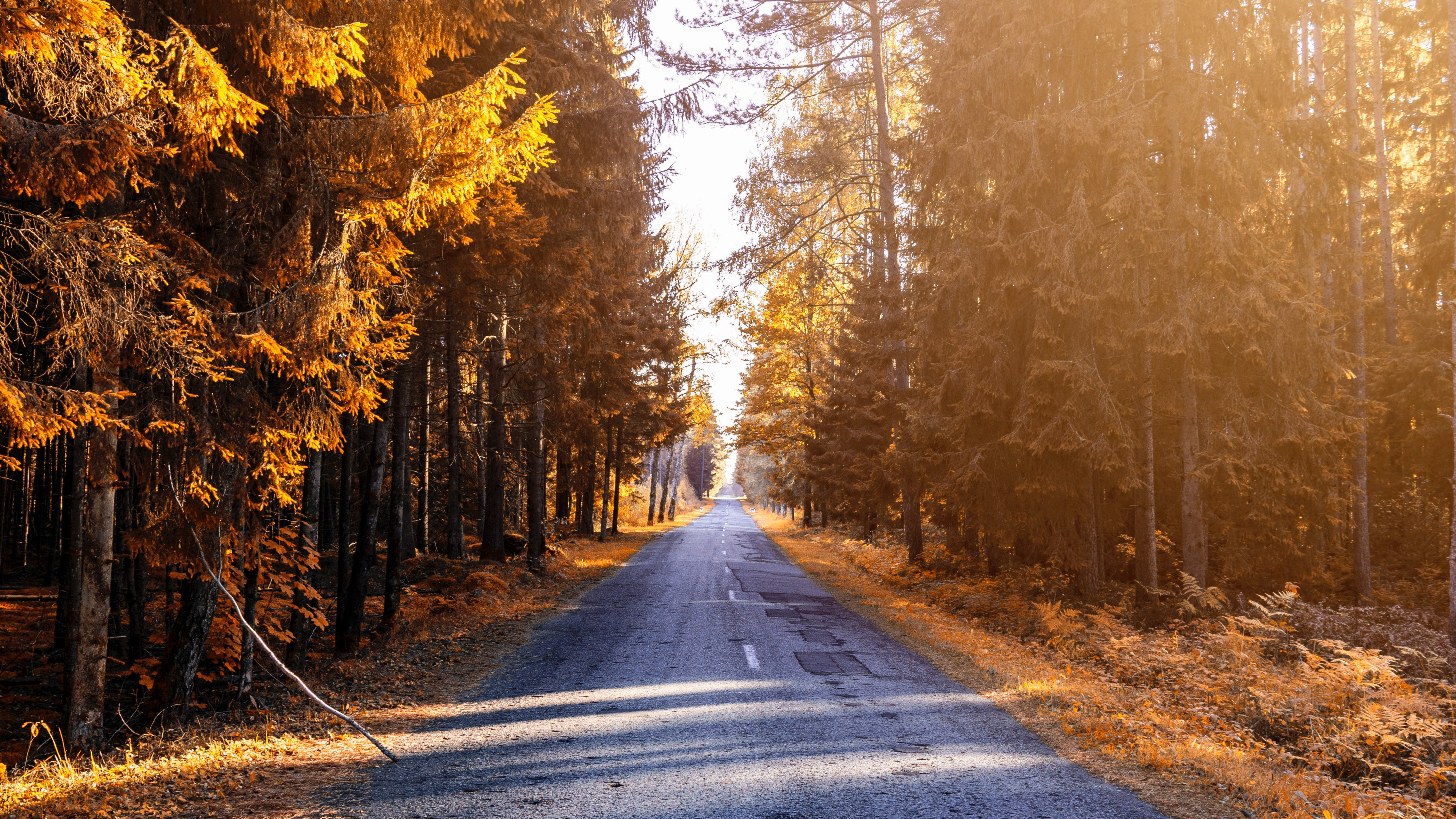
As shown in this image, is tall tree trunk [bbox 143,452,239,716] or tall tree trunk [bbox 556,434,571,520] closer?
tall tree trunk [bbox 143,452,239,716]

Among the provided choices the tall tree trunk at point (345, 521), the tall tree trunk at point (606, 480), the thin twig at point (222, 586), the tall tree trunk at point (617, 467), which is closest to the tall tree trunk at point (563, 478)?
the tall tree trunk at point (606, 480)

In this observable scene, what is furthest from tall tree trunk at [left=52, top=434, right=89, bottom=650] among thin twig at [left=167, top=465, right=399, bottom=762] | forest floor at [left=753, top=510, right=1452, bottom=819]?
forest floor at [left=753, top=510, right=1452, bottom=819]

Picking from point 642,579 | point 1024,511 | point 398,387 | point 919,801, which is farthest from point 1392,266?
point 398,387

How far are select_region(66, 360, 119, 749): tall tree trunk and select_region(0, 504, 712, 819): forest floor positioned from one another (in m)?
0.39

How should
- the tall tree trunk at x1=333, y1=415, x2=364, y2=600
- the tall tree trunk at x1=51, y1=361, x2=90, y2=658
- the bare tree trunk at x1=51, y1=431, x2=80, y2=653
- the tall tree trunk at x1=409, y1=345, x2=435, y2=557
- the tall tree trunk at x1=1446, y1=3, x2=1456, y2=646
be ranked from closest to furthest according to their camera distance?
the tall tree trunk at x1=51, y1=361, x2=90, y2=658 < the bare tree trunk at x1=51, y1=431, x2=80, y2=653 < the tall tree trunk at x1=1446, y1=3, x2=1456, y2=646 < the tall tree trunk at x1=333, y1=415, x2=364, y2=600 < the tall tree trunk at x1=409, y1=345, x2=435, y2=557

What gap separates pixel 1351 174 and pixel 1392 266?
29.2 feet

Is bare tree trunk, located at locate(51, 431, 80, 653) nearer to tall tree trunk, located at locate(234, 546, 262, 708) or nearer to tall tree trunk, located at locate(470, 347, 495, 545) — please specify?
tall tree trunk, located at locate(234, 546, 262, 708)

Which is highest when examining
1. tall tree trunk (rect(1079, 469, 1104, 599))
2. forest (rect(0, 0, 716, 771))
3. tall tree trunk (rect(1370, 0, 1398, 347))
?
tall tree trunk (rect(1370, 0, 1398, 347))

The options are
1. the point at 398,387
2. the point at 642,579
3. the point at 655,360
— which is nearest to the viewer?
the point at 398,387

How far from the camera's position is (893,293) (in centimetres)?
2152

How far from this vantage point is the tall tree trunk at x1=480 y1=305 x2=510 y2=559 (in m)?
19.0

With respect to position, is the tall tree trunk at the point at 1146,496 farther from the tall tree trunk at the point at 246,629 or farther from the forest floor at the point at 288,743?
the tall tree trunk at the point at 246,629

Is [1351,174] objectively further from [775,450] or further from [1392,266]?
[775,450]

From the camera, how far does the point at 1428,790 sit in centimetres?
588
